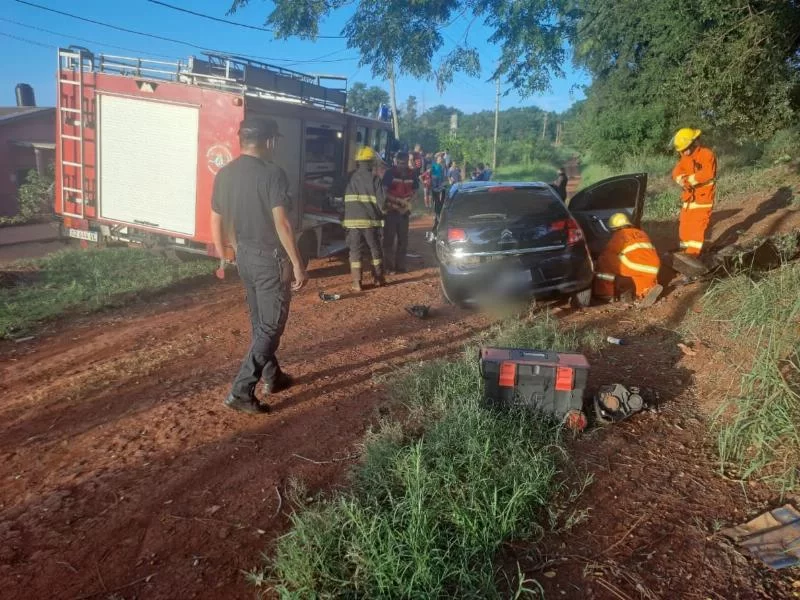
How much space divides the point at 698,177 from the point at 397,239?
13.2 feet

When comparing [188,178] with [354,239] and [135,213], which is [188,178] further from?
[354,239]

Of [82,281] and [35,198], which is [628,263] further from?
[35,198]

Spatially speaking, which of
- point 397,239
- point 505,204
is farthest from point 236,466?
point 397,239

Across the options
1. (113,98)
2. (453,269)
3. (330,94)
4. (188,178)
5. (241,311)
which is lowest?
(241,311)

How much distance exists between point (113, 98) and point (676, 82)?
8.13 metres

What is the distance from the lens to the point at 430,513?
249cm

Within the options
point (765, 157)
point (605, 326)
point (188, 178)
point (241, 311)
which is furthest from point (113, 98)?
point (765, 157)

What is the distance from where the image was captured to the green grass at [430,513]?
2.22 metres

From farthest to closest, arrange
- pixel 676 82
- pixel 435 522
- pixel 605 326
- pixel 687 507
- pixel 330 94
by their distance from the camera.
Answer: pixel 330 94
pixel 676 82
pixel 605 326
pixel 687 507
pixel 435 522

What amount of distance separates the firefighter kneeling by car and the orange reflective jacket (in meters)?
3.67

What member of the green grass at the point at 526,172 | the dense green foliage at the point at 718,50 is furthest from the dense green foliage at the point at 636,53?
the green grass at the point at 526,172

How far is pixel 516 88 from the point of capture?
13469 millimetres

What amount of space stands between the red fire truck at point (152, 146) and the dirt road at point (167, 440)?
5.66 ft

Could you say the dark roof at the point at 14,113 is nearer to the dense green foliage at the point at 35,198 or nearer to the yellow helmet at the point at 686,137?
the dense green foliage at the point at 35,198
